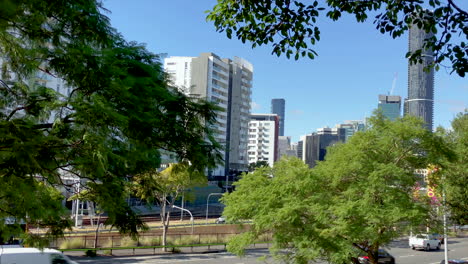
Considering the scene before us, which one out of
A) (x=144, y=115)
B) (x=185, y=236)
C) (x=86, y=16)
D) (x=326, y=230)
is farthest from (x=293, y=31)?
(x=185, y=236)

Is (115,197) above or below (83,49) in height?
below

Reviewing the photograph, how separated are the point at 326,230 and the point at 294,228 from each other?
5.16 ft

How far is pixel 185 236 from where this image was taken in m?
32.9

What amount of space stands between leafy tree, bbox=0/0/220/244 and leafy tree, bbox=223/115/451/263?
10.4 m

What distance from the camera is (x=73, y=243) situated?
26.8 meters

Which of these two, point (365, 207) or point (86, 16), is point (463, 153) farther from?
point (86, 16)

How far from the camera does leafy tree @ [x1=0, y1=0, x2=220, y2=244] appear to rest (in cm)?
447

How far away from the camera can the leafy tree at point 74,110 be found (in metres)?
4.47

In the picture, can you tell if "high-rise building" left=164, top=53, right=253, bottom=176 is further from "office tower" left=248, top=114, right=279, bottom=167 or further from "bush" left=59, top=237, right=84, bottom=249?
"bush" left=59, top=237, right=84, bottom=249

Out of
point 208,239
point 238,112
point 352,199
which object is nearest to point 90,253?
point 208,239

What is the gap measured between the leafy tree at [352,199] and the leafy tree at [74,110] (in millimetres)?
Result: 10396

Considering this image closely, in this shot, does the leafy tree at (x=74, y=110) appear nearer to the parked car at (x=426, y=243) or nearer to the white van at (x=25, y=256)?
the white van at (x=25, y=256)

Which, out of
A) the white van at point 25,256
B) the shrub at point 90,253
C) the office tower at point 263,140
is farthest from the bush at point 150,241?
the office tower at point 263,140

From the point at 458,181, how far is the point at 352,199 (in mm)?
4379
